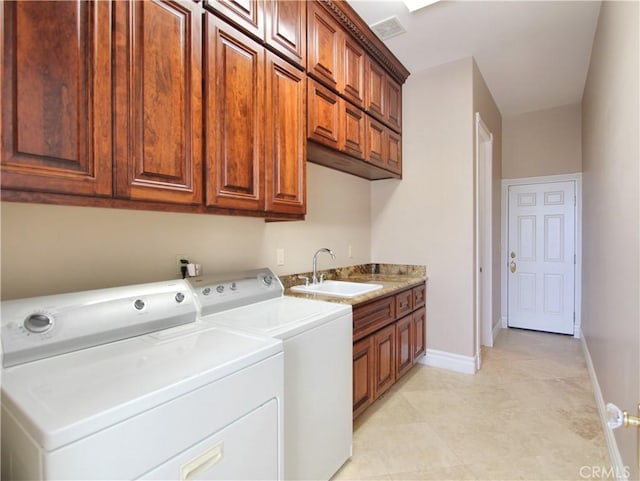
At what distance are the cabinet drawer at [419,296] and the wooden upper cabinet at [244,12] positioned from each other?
2.27 m

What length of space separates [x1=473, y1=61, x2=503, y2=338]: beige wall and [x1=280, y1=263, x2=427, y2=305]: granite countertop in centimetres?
133

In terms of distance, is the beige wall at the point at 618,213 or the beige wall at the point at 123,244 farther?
the beige wall at the point at 618,213

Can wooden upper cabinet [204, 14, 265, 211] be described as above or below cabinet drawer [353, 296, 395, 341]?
above

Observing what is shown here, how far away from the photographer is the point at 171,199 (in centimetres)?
134

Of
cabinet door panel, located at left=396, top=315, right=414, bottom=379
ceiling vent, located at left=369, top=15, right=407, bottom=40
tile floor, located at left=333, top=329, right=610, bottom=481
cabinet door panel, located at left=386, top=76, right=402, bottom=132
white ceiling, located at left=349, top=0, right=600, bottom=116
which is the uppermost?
white ceiling, located at left=349, top=0, right=600, bottom=116

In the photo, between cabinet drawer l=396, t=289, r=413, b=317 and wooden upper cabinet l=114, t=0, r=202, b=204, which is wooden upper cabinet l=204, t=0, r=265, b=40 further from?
cabinet drawer l=396, t=289, r=413, b=317

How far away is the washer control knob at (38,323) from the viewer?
40.6 inches

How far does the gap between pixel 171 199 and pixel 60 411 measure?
2.70 ft

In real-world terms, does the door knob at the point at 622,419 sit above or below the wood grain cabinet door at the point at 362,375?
above

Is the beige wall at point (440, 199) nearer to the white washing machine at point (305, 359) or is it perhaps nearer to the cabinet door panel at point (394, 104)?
the cabinet door panel at point (394, 104)

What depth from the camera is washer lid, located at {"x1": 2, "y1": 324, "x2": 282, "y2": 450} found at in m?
0.70

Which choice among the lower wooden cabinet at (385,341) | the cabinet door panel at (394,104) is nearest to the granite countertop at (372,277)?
the lower wooden cabinet at (385,341)

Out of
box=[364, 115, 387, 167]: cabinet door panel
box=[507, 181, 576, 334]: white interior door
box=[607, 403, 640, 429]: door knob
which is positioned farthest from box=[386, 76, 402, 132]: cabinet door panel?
box=[607, 403, 640, 429]: door knob

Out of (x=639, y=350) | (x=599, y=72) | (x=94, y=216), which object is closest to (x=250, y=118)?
(x=94, y=216)
